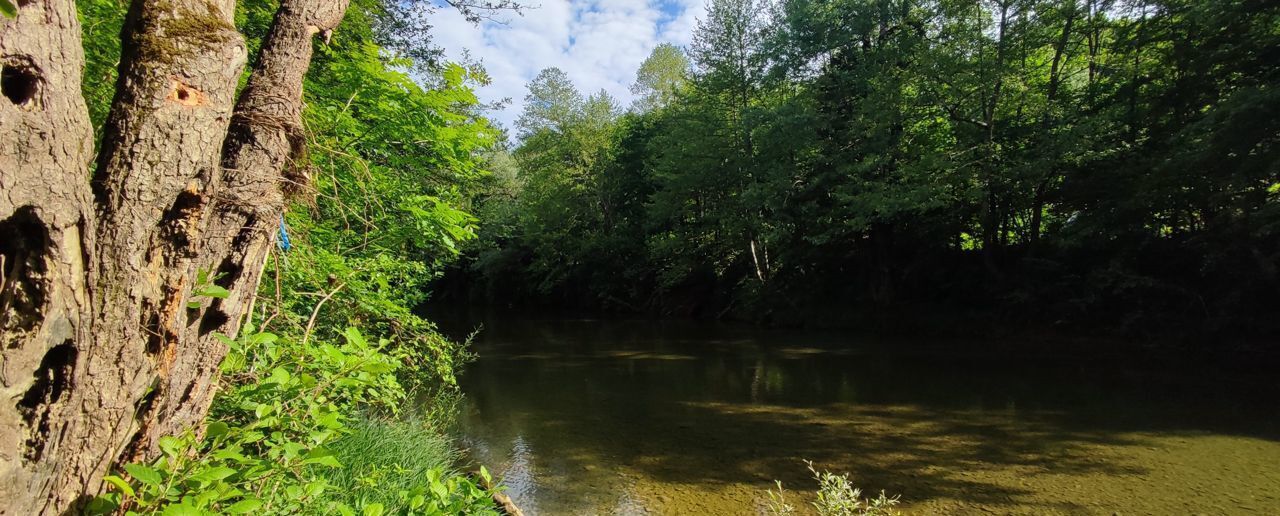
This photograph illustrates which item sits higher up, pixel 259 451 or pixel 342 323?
pixel 342 323

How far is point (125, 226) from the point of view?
167cm

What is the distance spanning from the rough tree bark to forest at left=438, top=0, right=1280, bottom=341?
1213cm

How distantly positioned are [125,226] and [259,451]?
4.45 ft

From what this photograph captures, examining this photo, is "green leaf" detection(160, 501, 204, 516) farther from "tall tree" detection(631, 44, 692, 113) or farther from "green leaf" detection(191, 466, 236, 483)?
"tall tree" detection(631, 44, 692, 113)

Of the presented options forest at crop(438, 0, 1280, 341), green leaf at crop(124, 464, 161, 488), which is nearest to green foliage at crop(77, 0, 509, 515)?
green leaf at crop(124, 464, 161, 488)

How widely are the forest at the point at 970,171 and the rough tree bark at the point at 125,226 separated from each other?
1213 cm

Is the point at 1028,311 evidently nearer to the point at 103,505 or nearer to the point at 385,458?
the point at 385,458

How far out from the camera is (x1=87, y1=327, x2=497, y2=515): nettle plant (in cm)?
165

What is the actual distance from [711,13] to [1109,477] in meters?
18.5

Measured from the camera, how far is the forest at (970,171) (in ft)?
35.2

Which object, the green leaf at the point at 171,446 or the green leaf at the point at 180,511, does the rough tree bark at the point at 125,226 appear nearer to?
the green leaf at the point at 171,446

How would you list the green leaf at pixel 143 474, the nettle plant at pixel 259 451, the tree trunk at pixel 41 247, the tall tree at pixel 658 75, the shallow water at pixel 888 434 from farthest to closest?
the tall tree at pixel 658 75, the shallow water at pixel 888 434, the nettle plant at pixel 259 451, the green leaf at pixel 143 474, the tree trunk at pixel 41 247

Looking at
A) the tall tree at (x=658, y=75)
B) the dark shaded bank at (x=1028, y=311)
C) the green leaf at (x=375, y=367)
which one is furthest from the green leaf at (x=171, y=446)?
the tall tree at (x=658, y=75)

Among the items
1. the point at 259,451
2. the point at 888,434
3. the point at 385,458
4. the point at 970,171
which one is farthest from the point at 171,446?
the point at 970,171
